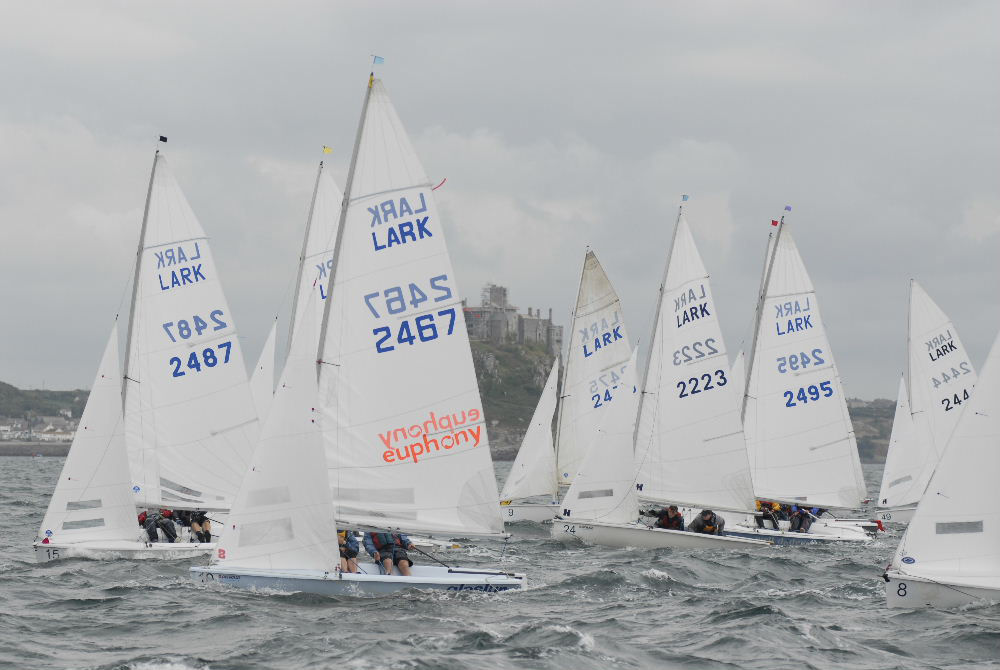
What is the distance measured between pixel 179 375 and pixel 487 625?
12619mm

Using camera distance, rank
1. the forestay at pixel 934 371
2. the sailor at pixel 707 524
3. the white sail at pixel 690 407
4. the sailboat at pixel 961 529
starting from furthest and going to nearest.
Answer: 1. the forestay at pixel 934 371
2. the white sail at pixel 690 407
3. the sailor at pixel 707 524
4. the sailboat at pixel 961 529

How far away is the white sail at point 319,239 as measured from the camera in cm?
3139

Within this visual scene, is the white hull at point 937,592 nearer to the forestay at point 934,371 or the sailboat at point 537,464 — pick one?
the sailboat at point 537,464

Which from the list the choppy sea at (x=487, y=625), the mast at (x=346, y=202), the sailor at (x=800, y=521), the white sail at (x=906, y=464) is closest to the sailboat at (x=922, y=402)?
the white sail at (x=906, y=464)

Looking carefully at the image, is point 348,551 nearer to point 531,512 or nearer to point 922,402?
point 531,512

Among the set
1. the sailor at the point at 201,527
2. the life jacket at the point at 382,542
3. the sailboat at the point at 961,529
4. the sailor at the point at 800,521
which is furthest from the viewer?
the sailor at the point at 800,521

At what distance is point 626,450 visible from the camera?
29.0 meters

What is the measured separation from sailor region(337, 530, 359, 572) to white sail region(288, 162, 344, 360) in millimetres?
12016

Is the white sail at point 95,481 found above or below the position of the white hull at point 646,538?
above

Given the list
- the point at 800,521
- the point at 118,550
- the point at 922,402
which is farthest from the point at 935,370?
the point at 118,550

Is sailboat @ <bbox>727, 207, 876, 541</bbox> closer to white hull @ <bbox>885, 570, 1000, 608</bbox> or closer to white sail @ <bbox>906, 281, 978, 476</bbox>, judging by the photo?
white sail @ <bbox>906, 281, 978, 476</bbox>

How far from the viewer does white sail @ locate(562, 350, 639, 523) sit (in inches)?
1144

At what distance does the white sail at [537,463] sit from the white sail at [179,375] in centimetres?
1161

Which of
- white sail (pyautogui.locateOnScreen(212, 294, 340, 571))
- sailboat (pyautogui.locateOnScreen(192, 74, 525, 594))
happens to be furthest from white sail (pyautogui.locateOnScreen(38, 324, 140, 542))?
white sail (pyautogui.locateOnScreen(212, 294, 340, 571))
